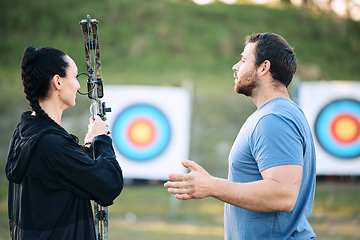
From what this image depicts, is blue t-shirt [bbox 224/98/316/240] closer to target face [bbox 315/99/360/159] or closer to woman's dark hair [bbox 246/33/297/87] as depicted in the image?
woman's dark hair [bbox 246/33/297/87]

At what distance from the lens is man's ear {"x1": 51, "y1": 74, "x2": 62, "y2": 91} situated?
1332mm

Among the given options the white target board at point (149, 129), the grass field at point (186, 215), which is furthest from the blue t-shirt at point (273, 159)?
the white target board at point (149, 129)

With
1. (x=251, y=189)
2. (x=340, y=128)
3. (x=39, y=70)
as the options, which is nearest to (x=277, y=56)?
(x=251, y=189)

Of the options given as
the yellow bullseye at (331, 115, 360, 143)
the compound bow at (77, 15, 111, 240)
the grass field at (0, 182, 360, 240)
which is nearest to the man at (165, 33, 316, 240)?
the compound bow at (77, 15, 111, 240)

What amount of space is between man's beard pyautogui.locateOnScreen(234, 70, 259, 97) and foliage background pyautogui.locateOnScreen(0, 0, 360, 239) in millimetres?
3296

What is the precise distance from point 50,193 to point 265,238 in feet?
2.12

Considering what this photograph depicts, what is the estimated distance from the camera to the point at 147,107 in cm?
441

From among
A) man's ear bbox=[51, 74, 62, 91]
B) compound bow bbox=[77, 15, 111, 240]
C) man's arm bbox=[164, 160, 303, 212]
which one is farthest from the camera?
compound bow bbox=[77, 15, 111, 240]

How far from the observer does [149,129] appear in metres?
4.36

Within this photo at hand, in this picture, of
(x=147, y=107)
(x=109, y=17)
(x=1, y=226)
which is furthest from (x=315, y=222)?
(x=109, y=17)

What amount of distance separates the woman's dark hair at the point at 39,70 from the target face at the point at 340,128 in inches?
141

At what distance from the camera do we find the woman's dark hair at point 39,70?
130 centimetres

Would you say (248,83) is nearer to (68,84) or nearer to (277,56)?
(277,56)

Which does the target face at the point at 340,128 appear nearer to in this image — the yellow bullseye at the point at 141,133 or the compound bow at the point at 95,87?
the yellow bullseye at the point at 141,133
